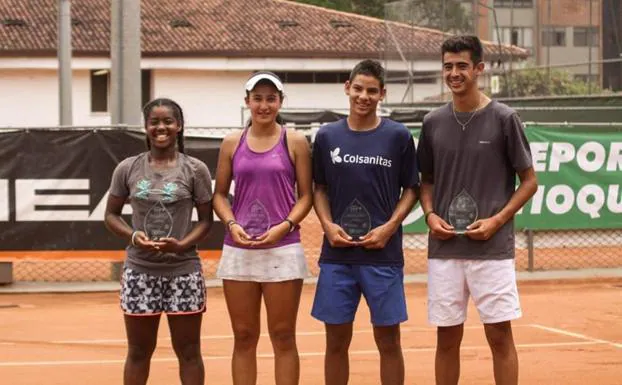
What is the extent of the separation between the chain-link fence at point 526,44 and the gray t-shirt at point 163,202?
A: 23.3 metres

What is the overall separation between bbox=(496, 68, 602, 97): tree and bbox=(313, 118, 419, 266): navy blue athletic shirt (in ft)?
78.0

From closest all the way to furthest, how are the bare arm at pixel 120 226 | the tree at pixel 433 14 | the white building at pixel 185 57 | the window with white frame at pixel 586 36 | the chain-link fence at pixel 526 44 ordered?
the bare arm at pixel 120 226 → the chain-link fence at pixel 526 44 → the window with white frame at pixel 586 36 → the tree at pixel 433 14 → the white building at pixel 185 57

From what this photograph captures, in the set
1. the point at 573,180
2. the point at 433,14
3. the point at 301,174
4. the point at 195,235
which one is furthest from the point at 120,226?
the point at 433,14

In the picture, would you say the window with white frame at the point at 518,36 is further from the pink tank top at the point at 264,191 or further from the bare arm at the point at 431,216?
the pink tank top at the point at 264,191

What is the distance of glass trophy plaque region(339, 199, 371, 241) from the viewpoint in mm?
7691

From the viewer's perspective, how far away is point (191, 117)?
156 ft

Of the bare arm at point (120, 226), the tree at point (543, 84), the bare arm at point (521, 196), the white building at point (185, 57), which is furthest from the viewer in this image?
the white building at point (185, 57)

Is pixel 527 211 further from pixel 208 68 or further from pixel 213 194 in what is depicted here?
pixel 208 68

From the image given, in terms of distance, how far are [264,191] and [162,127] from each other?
68 cm

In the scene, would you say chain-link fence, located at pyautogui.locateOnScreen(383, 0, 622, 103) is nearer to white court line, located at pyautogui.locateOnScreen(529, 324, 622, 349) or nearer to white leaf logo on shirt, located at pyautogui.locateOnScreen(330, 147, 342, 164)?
white court line, located at pyautogui.locateOnScreen(529, 324, 622, 349)

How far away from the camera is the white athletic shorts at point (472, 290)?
7.57m

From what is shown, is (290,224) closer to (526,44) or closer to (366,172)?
(366,172)

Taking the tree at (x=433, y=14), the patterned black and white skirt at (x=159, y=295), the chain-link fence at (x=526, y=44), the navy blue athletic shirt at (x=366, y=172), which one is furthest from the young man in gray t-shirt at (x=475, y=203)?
the tree at (x=433, y=14)

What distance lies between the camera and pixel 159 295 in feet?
24.6
